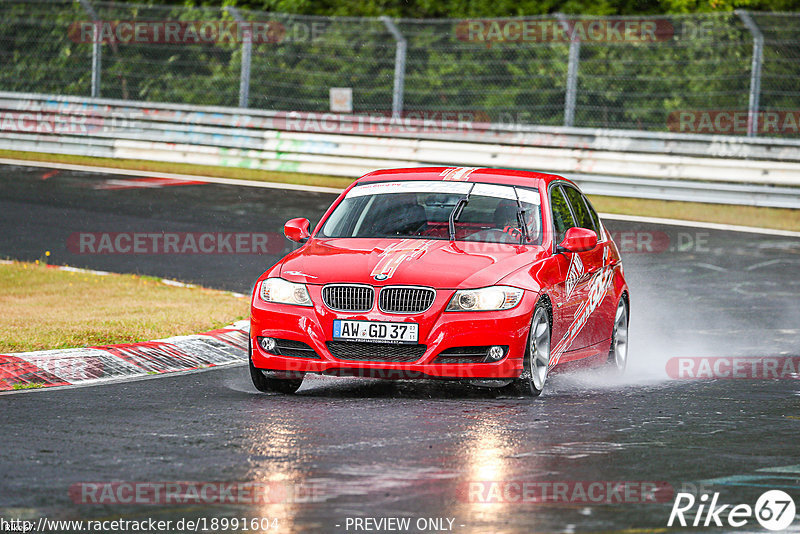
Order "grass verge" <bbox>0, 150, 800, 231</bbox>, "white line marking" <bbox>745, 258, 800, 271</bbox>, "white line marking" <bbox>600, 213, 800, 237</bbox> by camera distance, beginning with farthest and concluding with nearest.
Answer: "grass verge" <bbox>0, 150, 800, 231</bbox>, "white line marking" <bbox>600, 213, 800, 237</bbox>, "white line marking" <bbox>745, 258, 800, 271</bbox>

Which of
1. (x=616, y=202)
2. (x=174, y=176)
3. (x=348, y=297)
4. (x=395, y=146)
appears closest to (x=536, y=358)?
(x=348, y=297)

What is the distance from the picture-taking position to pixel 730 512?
6004 mm

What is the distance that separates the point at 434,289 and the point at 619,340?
111 inches

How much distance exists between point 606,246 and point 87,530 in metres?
6.54

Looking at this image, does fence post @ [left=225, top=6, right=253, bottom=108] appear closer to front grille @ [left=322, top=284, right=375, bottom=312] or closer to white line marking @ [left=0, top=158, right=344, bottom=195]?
white line marking @ [left=0, top=158, right=344, bottom=195]

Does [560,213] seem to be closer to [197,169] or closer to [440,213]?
[440,213]

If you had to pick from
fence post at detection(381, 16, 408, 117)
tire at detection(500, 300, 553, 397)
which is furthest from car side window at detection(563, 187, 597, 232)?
fence post at detection(381, 16, 408, 117)

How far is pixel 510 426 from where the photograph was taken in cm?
805

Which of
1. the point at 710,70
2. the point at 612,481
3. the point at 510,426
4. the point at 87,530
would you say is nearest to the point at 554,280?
the point at 510,426

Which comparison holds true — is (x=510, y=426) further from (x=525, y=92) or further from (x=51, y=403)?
(x=525, y=92)

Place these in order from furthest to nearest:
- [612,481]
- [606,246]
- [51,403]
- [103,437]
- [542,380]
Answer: [606,246] → [542,380] → [51,403] → [103,437] → [612,481]

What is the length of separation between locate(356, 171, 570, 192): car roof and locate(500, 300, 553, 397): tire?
4.46 ft

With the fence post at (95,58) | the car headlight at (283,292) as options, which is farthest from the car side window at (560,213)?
the fence post at (95,58)

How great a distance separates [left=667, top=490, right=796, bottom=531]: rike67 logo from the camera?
5828mm
